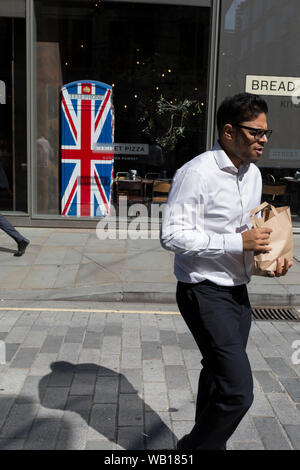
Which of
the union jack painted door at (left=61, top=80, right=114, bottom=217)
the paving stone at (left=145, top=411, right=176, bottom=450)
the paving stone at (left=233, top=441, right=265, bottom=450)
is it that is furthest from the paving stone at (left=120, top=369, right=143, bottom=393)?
the union jack painted door at (left=61, top=80, right=114, bottom=217)

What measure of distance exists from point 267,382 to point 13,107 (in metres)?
7.59

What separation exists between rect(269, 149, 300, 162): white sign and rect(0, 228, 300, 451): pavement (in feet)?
9.32

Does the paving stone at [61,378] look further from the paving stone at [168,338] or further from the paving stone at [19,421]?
the paving stone at [168,338]

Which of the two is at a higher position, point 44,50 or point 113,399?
point 44,50

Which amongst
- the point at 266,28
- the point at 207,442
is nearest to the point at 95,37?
the point at 266,28

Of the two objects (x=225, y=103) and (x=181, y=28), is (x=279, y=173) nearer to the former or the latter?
(x=181, y=28)

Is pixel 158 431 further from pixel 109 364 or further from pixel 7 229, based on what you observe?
pixel 7 229

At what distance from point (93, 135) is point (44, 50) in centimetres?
178

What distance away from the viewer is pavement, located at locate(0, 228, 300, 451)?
315 cm

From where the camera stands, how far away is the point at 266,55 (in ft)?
29.9

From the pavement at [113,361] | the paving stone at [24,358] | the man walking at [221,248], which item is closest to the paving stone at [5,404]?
the pavement at [113,361]

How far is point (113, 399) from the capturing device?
141 inches

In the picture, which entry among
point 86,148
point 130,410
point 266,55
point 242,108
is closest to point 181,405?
point 130,410

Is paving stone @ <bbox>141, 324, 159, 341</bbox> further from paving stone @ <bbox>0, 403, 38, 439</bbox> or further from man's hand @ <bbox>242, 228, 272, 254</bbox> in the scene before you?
man's hand @ <bbox>242, 228, 272, 254</bbox>
